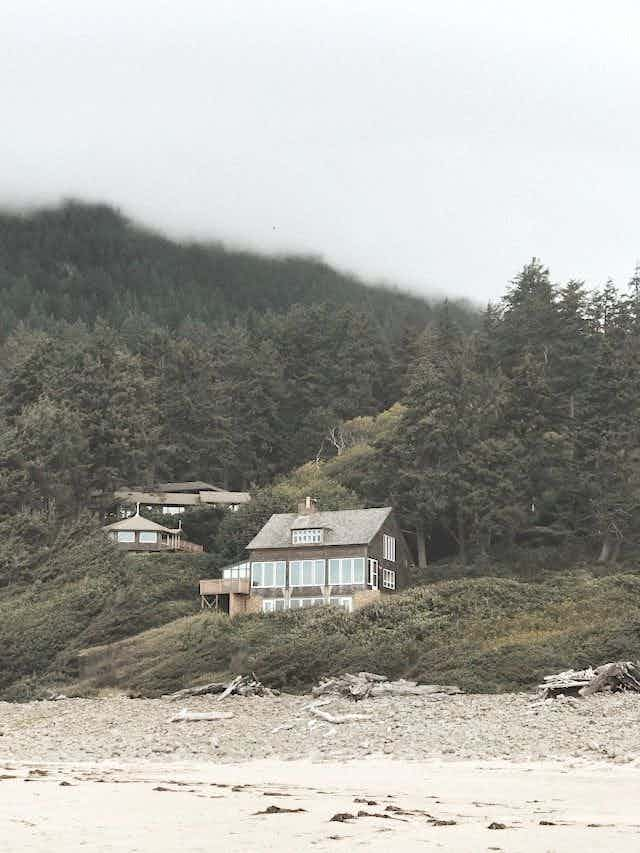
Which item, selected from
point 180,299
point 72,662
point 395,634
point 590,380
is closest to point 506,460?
point 590,380

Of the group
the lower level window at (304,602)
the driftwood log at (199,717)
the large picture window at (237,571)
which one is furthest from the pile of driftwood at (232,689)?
the large picture window at (237,571)

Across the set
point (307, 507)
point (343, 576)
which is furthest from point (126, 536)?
point (343, 576)

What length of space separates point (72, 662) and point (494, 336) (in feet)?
133

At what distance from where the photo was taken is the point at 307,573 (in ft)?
191

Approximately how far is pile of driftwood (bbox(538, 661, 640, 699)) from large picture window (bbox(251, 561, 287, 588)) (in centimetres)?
2554

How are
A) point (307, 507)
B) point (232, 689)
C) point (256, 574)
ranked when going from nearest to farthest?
point (232, 689), point (256, 574), point (307, 507)

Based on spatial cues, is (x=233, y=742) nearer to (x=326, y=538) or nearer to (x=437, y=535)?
(x=326, y=538)

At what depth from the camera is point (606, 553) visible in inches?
2345

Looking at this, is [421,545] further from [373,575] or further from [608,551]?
[608,551]

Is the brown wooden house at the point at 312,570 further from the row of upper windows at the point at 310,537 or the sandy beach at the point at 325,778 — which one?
the sandy beach at the point at 325,778

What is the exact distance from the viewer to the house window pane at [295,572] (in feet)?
191

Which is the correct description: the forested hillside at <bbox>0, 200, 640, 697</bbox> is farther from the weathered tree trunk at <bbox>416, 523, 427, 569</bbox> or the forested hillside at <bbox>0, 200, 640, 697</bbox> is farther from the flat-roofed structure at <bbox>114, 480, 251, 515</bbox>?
the flat-roofed structure at <bbox>114, 480, 251, 515</bbox>

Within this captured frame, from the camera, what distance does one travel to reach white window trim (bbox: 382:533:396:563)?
5940cm

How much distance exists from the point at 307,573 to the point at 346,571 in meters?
2.04
